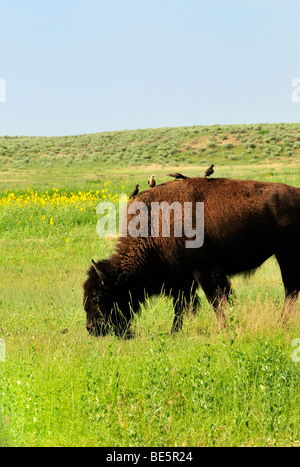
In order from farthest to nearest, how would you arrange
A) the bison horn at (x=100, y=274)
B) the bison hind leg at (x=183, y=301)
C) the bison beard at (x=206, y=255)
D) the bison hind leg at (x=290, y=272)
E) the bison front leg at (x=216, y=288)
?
1. the bison hind leg at (x=290, y=272)
2. the bison hind leg at (x=183, y=301)
3. the bison beard at (x=206, y=255)
4. the bison front leg at (x=216, y=288)
5. the bison horn at (x=100, y=274)

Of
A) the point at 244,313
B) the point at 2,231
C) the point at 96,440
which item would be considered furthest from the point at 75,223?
the point at 96,440

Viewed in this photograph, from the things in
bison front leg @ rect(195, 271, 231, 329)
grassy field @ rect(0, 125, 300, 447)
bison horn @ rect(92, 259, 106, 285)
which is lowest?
grassy field @ rect(0, 125, 300, 447)

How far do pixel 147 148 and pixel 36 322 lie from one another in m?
51.5

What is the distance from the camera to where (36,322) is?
6375 mm

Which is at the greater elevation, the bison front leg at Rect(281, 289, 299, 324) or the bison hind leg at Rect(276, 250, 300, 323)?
the bison hind leg at Rect(276, 250, 300, 323)

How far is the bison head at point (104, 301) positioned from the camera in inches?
228

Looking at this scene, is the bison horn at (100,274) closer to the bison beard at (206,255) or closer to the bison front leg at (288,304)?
the bison beard at (206,255)

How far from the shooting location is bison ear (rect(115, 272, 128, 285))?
5.94m

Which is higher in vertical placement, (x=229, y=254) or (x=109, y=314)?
(x=229, y=254)

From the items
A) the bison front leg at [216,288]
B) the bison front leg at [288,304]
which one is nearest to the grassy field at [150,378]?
the bison front leg at [288,304]

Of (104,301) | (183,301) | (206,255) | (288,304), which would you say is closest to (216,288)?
(206,255)

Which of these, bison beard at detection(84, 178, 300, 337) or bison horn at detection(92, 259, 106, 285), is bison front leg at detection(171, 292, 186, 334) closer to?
bison beard at detection(84, 178, 300, 337)

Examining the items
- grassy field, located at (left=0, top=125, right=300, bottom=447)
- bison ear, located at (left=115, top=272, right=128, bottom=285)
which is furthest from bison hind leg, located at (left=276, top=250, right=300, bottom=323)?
bison ear, located at (left=115, top=272, right=128, bottom=285)
